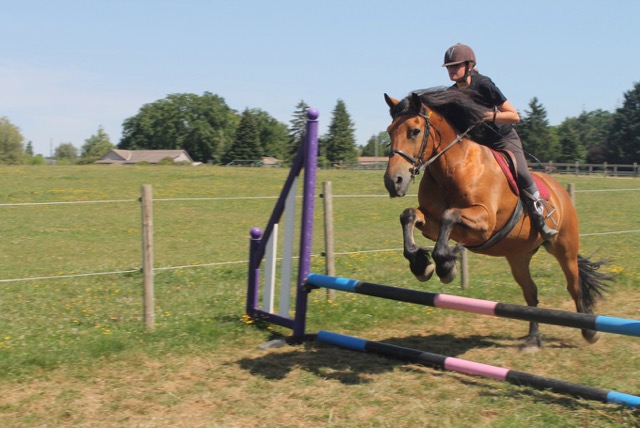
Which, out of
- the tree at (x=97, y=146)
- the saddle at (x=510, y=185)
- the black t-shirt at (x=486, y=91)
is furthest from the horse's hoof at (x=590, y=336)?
the tree at (x=97, y=146)

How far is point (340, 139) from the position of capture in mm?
88500

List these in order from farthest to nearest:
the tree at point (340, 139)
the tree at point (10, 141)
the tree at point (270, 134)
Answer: the tree at point (270, 134) → the tree at point (10, 141) → the tree at point (340, 139)

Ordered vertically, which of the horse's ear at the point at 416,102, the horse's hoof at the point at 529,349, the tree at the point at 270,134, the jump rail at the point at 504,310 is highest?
the tree at the point at 270,134

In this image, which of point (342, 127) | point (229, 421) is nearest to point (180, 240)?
point (229, 421)

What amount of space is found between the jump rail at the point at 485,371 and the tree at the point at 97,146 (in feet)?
414

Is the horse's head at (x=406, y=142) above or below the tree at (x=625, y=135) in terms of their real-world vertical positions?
below

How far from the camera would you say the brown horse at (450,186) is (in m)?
4.61

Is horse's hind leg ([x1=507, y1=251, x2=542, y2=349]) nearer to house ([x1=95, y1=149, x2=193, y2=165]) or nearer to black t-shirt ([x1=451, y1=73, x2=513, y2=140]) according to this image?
black t-shirt ([x1=451, y1=73, x2=513, y2=140])

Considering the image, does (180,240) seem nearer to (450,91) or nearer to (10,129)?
(450,91)

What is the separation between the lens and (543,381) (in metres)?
4.44

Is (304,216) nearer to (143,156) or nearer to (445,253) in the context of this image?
(445,253)

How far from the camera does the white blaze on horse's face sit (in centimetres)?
432

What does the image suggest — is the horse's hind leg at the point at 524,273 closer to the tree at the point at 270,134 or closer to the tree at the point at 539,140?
the tree at the point at 539,140

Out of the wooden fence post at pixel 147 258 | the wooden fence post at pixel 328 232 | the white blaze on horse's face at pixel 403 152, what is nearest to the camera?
the white blaze on horse's face at pixel 403 152
